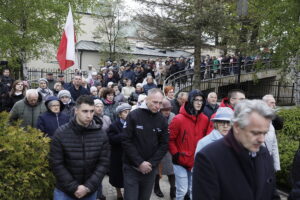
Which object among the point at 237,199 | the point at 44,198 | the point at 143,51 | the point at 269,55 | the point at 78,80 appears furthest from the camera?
the point at 143,51

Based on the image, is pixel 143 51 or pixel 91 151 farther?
pixel 143 51

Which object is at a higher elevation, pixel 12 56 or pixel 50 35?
pixel 50 35

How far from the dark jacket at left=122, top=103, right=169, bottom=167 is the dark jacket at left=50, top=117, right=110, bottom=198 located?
0.58 meters

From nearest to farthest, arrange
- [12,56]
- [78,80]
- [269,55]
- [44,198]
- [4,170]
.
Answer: [4,170] < [44,198] < [78,80] < [269,55] < [12,56]

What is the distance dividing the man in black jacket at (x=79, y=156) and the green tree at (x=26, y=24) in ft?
44.7

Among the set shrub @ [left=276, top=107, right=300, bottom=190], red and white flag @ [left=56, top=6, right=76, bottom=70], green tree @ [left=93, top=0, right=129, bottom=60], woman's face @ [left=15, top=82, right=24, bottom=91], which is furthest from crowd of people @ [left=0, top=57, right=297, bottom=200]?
green tree @ [left=93, top=0, right=129, bottom=60]

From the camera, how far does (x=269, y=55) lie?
1216 centimetres

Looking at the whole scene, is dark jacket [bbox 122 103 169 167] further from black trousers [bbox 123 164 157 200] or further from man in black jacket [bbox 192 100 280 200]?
man in black jacket [bbox 192 100 280 200]

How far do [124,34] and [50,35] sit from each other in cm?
1996

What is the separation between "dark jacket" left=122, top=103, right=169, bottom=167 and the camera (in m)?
4.33

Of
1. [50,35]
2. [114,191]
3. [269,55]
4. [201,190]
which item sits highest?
[50,35]

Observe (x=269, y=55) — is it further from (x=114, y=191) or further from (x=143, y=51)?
(x=143, y=51)

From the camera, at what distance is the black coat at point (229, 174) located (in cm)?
228

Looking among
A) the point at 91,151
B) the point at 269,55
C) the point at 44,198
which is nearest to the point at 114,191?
the point at 44,198
